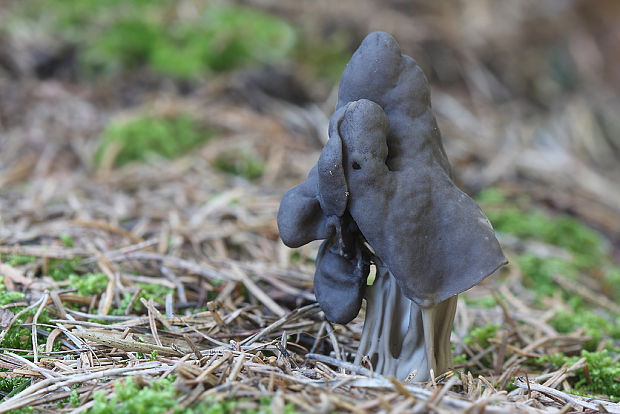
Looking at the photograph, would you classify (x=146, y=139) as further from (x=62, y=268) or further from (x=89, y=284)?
(x=89, y=284)

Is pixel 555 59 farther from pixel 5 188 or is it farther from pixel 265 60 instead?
pixel 5 188

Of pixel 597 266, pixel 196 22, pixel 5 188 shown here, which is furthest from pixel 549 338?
pixel 196 22

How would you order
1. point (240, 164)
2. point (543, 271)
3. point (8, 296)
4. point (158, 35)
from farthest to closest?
point (158, 35), point (240, 164), point (543, 271), point (8, 296)

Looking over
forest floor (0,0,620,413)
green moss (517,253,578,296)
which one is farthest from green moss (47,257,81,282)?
green moss (517,253,578,296)

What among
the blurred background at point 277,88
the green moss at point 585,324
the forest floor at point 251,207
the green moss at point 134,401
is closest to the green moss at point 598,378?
the forest floor at point 251,207

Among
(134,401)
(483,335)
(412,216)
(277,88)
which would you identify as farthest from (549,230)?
(134,401)

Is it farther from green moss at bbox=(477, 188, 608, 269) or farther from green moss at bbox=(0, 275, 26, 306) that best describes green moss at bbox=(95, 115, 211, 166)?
green moss at bbox=(477, 188, 608, 269)

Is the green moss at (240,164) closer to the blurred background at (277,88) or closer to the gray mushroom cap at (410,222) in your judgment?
the blurred background at (277,88)
